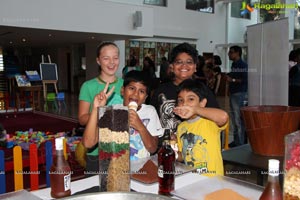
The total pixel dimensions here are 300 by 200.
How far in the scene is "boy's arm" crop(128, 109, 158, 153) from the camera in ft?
4.38

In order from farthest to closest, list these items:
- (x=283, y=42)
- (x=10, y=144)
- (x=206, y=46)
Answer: (x=206, y=46)
(x=10, y=144)
(x=283, y=42)

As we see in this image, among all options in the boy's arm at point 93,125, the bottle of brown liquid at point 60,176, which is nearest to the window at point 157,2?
the boy's arm at point 93,125

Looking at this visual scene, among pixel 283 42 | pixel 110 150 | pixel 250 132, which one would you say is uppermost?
pixel 283 42

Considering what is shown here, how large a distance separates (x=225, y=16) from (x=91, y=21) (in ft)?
28.1

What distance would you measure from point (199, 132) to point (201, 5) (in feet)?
46.1

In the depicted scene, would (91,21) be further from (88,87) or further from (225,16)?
(225,16)

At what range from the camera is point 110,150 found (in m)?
1.04

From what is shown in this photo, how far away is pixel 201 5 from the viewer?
48.1ft

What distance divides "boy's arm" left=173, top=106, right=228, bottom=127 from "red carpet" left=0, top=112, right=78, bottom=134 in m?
4.70

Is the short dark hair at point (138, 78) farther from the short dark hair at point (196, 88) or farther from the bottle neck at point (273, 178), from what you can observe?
the bottle neck at point (273, 178)

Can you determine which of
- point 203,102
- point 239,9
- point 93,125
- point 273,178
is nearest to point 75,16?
point 203,102

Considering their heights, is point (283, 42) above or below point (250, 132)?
above

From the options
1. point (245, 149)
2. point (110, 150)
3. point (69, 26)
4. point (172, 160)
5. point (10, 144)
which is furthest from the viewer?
point (69, 26)

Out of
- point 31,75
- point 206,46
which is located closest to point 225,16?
point 206,46
